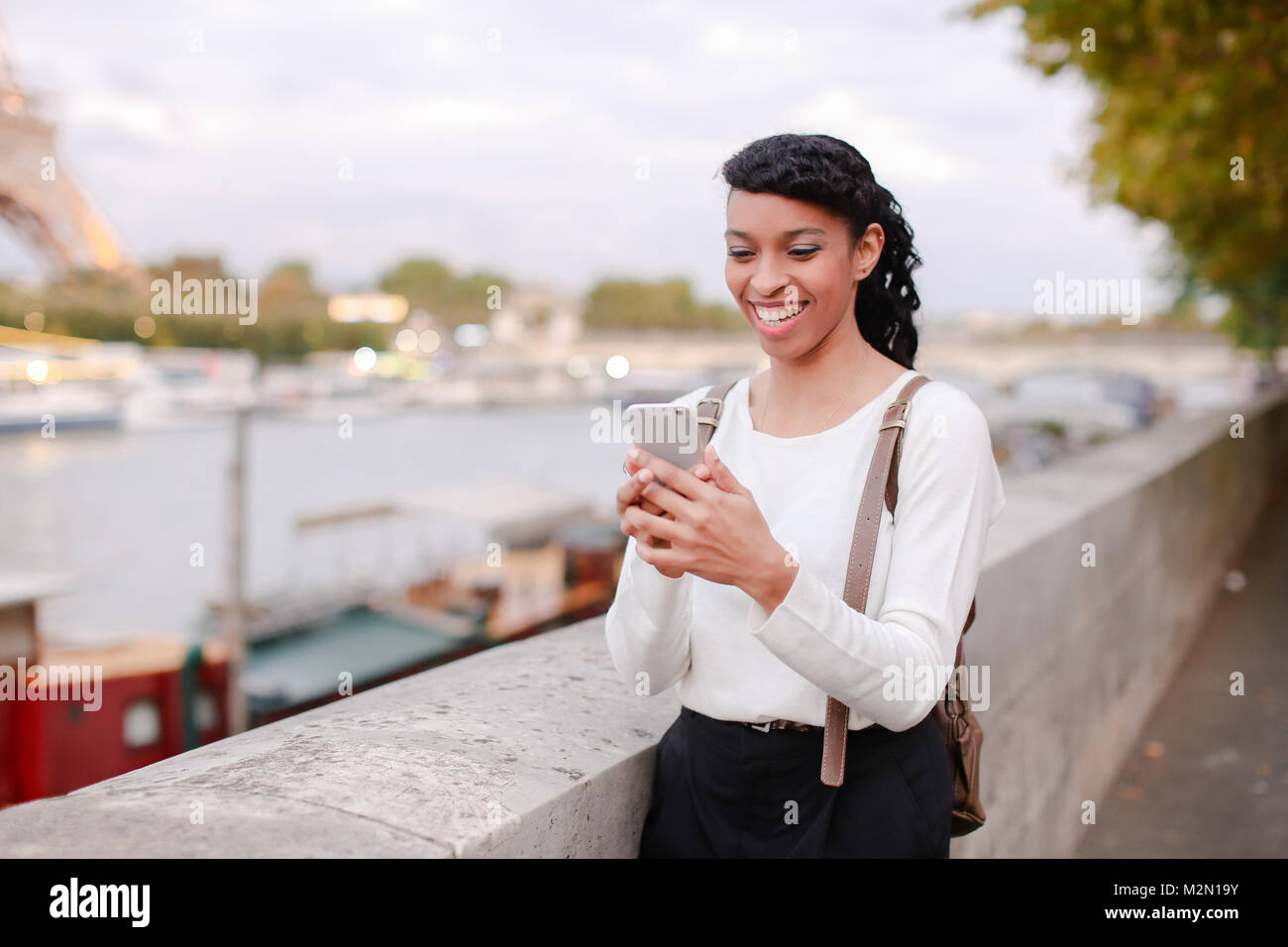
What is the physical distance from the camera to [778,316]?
1691mm

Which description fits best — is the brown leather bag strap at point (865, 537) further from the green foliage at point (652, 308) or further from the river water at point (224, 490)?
the green foliage at point (652, 308)

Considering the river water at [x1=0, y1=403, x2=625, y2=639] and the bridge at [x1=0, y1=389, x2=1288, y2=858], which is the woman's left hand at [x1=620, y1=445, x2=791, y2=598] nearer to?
the bridge at [x1=0, y1=389, x2=1288, y2=858]

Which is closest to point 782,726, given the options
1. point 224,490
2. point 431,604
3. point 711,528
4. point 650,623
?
point 650,623

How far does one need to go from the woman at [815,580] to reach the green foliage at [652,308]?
70505 mm

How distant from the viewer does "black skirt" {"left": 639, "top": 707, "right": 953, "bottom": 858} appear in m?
1.66

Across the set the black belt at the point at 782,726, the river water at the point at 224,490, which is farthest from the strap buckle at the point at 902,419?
the river water at the point at 224,490

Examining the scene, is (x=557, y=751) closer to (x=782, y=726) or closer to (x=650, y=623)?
(x=650, y=623)

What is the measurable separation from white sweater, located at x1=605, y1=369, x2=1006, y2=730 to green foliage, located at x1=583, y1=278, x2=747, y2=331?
70.6m

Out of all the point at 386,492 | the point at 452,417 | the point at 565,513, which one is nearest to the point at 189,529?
the point at 386,492

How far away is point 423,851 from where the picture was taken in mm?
1313

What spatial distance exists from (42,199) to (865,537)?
34.9 metres

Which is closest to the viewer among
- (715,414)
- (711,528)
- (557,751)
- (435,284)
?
(711,528)

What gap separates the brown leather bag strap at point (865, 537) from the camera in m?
1.57
